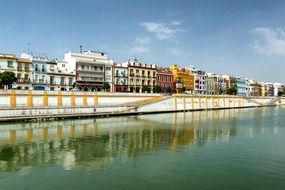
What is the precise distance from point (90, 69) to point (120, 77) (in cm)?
1091

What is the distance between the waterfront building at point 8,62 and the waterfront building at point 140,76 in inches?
1285

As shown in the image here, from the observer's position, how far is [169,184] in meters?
17.5

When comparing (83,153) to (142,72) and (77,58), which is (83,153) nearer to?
(77,58)

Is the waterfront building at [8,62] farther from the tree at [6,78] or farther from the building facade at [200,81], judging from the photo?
the building facade at [200,81]

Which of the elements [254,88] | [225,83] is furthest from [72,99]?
[254,88]

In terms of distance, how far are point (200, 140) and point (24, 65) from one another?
47.2 metres

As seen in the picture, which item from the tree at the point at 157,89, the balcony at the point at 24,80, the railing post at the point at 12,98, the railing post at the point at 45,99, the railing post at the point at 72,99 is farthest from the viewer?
the tree at the point at 157,89

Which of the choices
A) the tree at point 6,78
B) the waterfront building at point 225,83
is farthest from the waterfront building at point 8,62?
the waterfront building at point 225,83

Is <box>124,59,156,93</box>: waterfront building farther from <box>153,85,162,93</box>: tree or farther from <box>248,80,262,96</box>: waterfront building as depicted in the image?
<box>248,80,262,96</box>: waterfront building

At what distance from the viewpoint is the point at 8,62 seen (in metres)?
64.6

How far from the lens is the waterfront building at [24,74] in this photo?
66.2 metres

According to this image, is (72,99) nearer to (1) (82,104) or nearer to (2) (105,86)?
(1) (82,104)

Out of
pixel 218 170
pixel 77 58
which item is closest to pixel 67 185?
pixel 218 170

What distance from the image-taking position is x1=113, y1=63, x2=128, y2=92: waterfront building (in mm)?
86250
